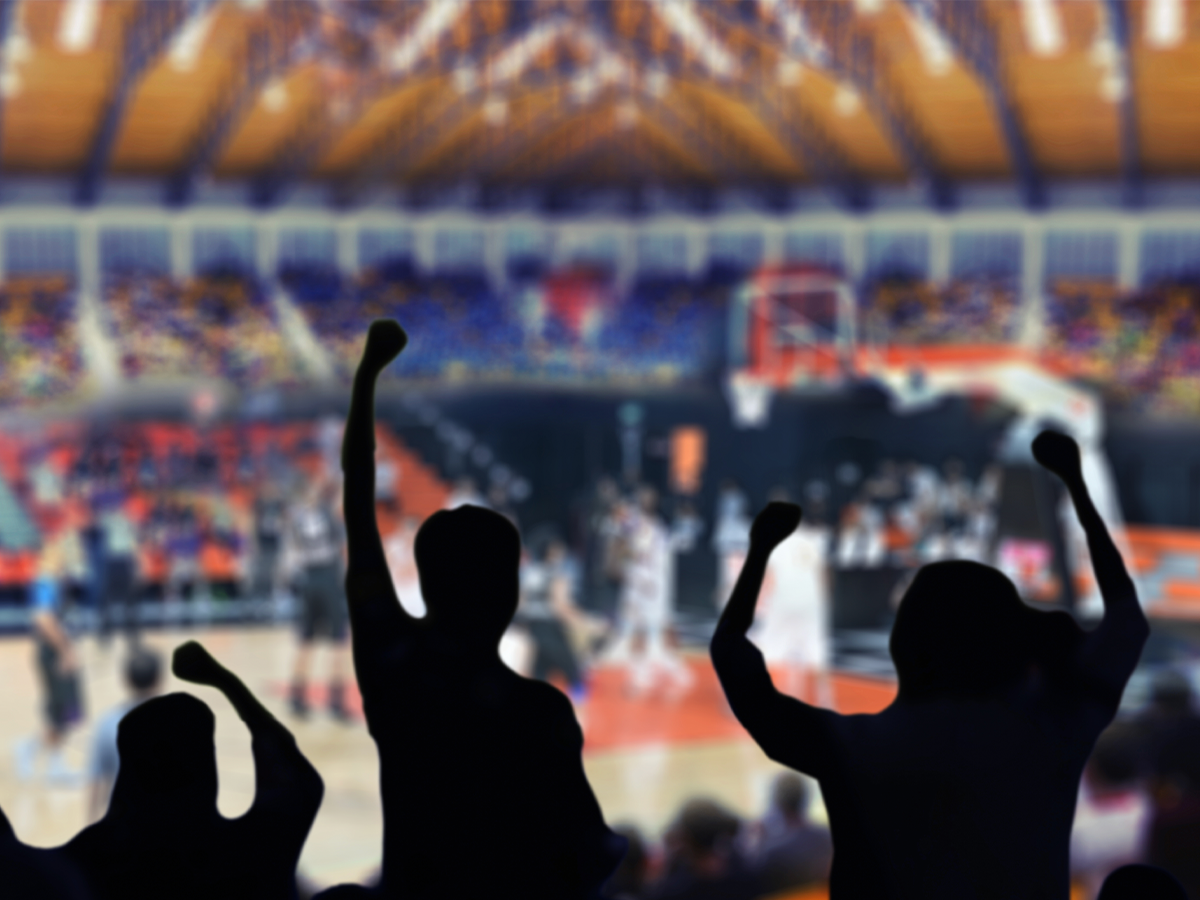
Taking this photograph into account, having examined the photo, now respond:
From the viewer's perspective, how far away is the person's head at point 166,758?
58.3 inches

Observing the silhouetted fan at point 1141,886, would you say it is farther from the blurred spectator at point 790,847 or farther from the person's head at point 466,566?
the blurred spectator at point 790,847

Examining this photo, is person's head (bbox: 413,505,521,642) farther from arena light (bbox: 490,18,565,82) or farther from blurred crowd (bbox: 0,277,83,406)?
blurred crowd (bbox: 0,277,83,406)

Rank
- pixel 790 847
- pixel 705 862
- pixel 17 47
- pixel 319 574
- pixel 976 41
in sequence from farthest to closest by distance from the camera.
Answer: pixel 976 41 < pixel 17 47 < pixel 319 574 < pixel 790 847 < pixel 705 862

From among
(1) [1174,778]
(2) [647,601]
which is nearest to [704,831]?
(1) [1174,778]

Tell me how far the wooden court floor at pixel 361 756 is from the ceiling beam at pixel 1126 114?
442 inches

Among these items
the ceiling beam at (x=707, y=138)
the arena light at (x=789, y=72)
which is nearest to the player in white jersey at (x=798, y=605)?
the arena light at (x=789, y=72)

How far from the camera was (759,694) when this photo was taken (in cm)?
153

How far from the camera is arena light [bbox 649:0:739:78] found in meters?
19.0

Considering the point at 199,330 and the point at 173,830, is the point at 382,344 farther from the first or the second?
the point at 199,330

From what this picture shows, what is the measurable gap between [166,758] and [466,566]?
438 mm

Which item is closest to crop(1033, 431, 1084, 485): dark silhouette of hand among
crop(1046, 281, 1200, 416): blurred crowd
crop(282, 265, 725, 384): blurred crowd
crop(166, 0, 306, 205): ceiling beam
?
crop(1046, 281, 1200, 416): blurred crowd

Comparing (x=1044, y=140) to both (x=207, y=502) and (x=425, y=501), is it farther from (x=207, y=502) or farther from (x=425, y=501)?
(x=207, y=502)

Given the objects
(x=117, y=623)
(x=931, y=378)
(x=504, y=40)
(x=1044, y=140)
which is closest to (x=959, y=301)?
(x=1044, y=140)

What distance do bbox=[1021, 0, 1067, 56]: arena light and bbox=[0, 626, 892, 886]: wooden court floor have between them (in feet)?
36.9
